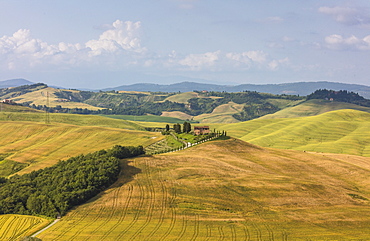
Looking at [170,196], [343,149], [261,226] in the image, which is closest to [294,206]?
[261,226]

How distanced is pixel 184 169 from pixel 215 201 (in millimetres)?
19991

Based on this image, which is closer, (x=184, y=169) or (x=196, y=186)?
(x=196, y=186)

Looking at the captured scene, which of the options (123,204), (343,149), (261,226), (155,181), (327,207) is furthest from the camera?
(343,149)

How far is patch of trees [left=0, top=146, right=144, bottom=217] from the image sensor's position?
8369 centimetres

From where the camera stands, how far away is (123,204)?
84.0 meters

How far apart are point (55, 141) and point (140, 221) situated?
111690 millimetres

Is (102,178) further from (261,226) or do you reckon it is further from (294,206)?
(294,206)

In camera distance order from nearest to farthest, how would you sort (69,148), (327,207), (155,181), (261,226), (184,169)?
(261,226)
(327,207)
(155,181)
(184,169)
(69,148)

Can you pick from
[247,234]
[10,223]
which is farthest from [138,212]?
[10,223]

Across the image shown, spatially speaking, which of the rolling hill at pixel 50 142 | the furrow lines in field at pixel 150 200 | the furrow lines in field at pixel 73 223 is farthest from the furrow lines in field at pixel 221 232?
the rolling hill at pixel 50 142

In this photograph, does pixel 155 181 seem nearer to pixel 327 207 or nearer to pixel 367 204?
pixel 327 207

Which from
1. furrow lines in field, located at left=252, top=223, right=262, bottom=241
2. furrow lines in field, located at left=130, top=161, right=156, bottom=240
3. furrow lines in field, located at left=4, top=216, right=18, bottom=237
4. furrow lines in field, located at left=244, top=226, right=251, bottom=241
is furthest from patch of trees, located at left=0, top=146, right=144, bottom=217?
furrow lines in field, located at left=252, top=223, right=262, bottom=241

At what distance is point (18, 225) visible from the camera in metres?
77.0

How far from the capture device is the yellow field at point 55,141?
152062 mm
